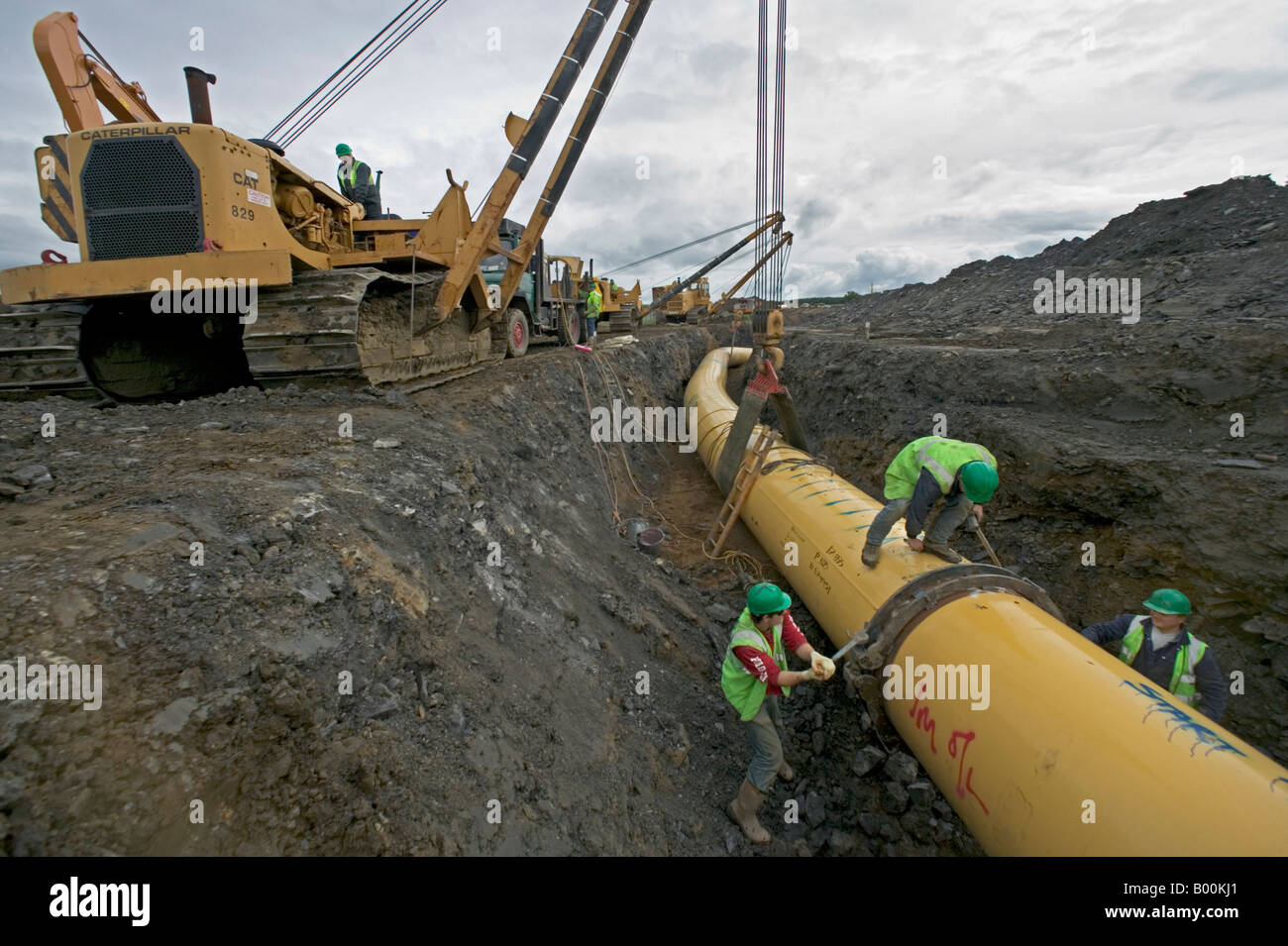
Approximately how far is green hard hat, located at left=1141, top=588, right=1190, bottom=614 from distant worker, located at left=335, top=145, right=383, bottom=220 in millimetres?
9713

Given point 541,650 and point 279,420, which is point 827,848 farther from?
point 279,420

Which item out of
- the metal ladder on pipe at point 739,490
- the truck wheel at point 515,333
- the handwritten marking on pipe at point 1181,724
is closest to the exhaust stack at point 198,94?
the truck wheel at point 515,333

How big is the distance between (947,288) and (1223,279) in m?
12.7

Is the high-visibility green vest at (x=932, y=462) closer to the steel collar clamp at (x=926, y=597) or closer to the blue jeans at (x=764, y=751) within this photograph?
the steel collar clamp at (x=926, y=597)

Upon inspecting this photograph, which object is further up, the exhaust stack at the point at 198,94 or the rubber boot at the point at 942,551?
the exhaust stack at the point at 198,94

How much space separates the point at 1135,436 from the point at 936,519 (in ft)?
12.7

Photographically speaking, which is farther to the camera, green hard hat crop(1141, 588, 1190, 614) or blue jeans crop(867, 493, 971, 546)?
blue jeans crop(867, 493, 971, 546)

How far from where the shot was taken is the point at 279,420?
4.61 m

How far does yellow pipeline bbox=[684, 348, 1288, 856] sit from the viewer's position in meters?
2.17

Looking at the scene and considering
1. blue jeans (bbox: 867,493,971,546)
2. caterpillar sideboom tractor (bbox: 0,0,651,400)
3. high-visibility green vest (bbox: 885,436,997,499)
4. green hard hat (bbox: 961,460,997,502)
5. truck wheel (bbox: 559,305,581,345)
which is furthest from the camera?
truck wheel (bbox: 559,305,581,345)

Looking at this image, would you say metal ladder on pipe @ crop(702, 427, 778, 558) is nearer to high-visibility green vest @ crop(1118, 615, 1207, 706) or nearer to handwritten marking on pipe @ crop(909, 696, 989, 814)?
handwritten marking on pipe @ crop(909, 696, 989, 814)

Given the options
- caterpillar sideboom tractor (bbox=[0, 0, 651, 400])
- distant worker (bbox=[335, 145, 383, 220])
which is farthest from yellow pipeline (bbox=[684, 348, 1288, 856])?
distant worker (bbox=[335, 145, 383, 220])

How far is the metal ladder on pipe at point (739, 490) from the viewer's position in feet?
23.6

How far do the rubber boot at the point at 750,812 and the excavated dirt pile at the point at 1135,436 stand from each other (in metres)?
3.84
